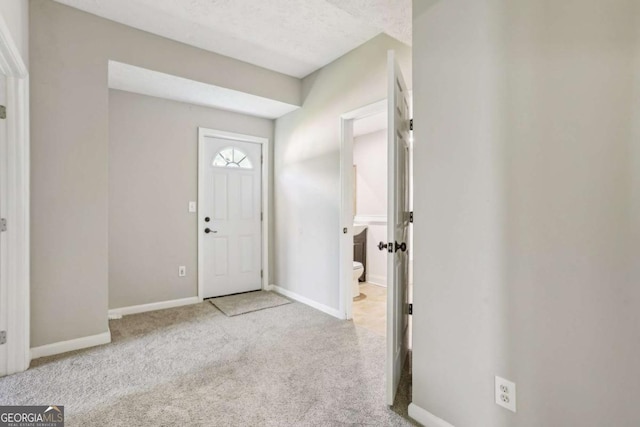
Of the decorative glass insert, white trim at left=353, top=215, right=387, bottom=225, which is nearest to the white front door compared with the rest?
the decorative glass insert

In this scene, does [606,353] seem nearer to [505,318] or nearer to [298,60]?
[505,318]

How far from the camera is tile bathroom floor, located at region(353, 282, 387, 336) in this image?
9.91 ft

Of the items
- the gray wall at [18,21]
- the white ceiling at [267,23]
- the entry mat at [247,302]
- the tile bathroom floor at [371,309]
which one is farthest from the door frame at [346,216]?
the gray wall at [18,21]

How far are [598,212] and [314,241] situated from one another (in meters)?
2.72

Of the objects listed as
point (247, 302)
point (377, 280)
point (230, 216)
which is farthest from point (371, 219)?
point (247, 302)

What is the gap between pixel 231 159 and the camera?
13.4 feet

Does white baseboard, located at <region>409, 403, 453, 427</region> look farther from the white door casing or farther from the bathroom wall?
the bathroom wall

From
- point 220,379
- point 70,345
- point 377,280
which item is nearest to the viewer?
point 220,379

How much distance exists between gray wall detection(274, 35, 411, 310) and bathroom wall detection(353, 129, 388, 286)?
4.69ft

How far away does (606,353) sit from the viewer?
108cm

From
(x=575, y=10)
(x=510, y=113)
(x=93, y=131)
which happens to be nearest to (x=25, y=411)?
(x=93, y=131)

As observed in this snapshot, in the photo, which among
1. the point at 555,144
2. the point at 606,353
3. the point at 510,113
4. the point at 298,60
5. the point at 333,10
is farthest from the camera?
the point at 298,60

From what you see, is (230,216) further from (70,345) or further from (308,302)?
(70,345)

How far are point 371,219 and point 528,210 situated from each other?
11.9 feet
